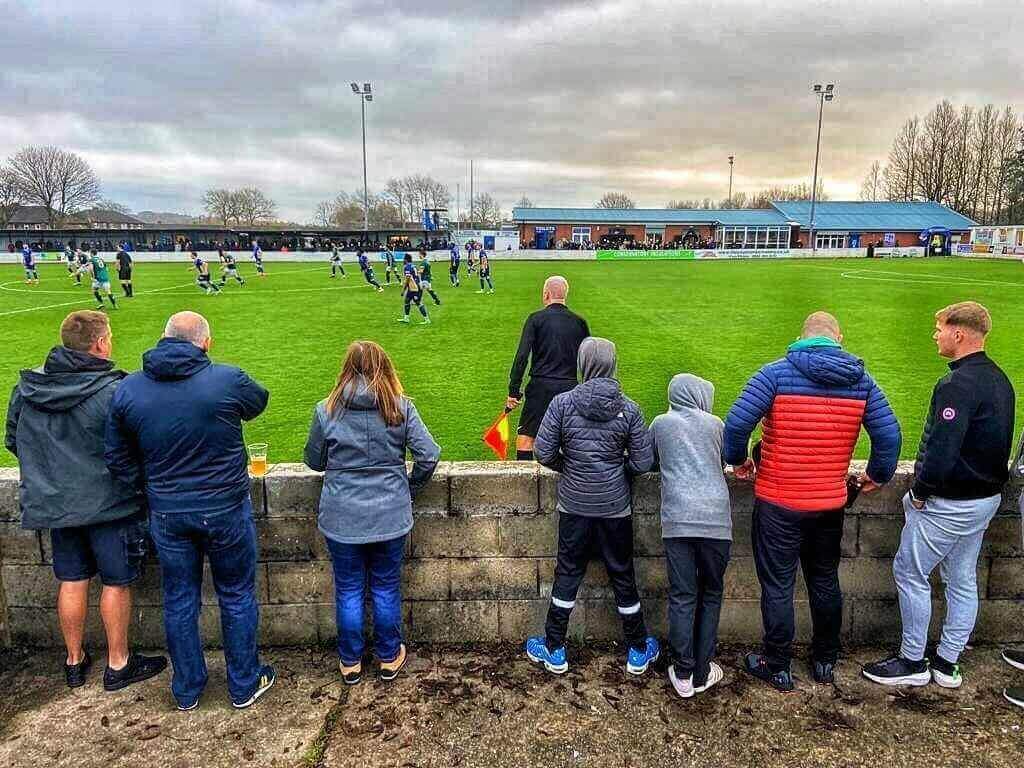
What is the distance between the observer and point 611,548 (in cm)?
362

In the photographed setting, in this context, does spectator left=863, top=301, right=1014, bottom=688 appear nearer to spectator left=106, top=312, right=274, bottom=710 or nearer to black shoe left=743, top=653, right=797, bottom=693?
black shoe left=743, top=653, right=797, bottom=693

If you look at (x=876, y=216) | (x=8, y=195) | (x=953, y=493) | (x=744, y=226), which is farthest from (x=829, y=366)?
(x=8, y=195)

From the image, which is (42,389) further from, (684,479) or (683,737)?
(683,737)

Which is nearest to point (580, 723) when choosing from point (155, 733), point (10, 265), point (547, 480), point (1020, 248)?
point (547, 480)

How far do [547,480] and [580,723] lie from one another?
1.25 m

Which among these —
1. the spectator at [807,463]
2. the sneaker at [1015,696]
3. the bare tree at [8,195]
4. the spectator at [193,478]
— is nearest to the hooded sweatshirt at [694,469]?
the spectator at [807,463]

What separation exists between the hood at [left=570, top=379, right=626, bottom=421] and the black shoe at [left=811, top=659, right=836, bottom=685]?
1.75 meters

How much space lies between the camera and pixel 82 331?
10.9 feet

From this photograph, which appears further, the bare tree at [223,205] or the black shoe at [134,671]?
the bare tree at [223,205]

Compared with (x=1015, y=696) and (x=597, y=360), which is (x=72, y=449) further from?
(x=1015, y=696)

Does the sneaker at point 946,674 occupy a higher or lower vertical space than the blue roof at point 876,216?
lower

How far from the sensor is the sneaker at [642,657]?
3.70 m

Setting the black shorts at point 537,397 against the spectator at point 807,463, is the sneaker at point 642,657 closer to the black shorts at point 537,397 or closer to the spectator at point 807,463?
the spectator at point 807,463

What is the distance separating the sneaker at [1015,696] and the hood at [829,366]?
1.81 m
